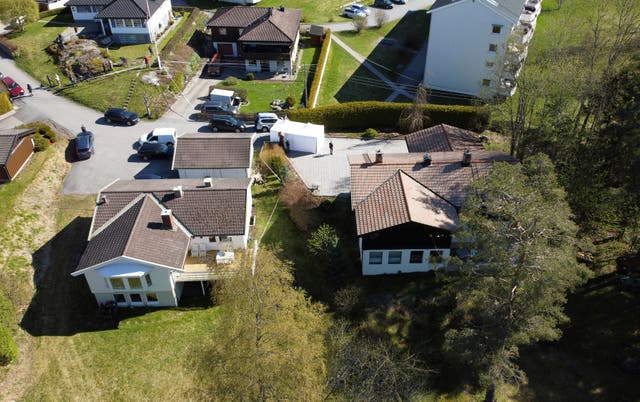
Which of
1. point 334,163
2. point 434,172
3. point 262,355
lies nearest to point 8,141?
point 334,163

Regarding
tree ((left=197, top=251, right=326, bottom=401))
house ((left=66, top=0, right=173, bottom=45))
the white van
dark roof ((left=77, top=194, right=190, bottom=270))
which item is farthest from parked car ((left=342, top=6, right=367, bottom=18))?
tree ((left=197, top=251, right=326, bottom=401))

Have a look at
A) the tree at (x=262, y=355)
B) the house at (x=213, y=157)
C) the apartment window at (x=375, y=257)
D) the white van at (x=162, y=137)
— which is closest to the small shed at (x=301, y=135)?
the house at (x=213, y=157)

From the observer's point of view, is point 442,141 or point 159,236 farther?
point 442,141

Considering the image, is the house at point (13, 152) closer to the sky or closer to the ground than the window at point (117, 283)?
closer to the sky

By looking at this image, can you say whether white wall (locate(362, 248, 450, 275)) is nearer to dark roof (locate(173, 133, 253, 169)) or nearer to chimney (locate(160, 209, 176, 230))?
chimney (locate(160, 209, 176, 230))

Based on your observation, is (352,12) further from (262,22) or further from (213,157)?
(213,157)

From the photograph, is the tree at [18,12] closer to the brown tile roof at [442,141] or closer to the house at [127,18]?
the house at [127,18]
